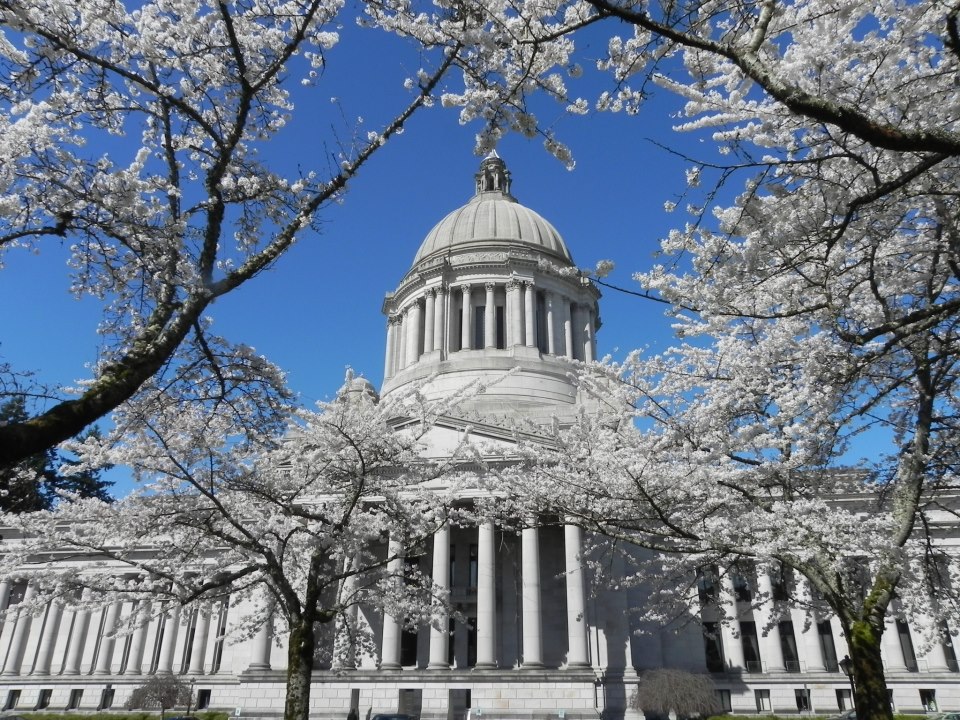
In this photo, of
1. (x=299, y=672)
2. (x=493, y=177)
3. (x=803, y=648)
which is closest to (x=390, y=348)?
(x=493, y=177)

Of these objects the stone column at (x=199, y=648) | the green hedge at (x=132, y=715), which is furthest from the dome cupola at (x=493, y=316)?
the green hedge at (x=132, y=715)

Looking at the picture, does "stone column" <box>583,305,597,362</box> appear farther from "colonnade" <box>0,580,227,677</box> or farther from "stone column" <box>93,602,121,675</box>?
"stone column" <box>93,602,121,675</box>

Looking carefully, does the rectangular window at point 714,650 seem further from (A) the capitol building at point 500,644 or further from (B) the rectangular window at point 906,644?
Answer: (B) the rectangular window at point 906,644

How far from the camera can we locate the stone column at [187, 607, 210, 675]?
44.5 meters

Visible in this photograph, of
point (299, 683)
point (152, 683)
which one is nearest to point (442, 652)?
point (152, 683)

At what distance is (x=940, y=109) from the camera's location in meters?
8.72

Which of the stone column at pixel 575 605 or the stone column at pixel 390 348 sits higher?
the stone column at pixel 390 348

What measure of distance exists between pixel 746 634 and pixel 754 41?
Result: 1567 inches

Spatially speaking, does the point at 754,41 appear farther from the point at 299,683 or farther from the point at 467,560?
the point at 467,560

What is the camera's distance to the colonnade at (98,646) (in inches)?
1795

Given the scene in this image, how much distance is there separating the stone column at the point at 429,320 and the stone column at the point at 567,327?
389 inches

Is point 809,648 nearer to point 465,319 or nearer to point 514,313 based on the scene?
point 514,313

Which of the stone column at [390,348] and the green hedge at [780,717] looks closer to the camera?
the green hedge at [780,717]

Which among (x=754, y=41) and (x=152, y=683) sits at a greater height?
(x=754, y=41)
